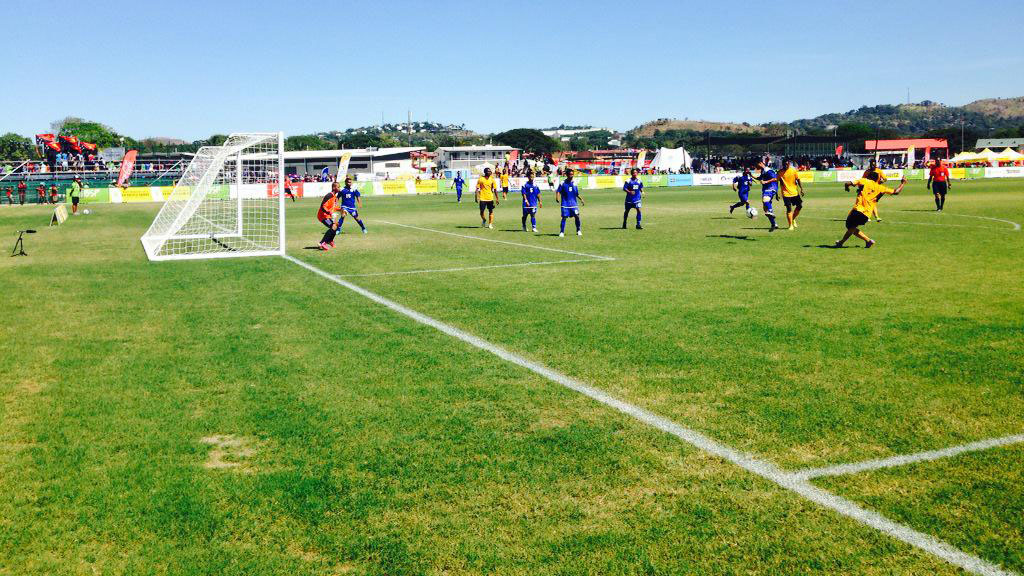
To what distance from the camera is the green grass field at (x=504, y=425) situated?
4.00 meters

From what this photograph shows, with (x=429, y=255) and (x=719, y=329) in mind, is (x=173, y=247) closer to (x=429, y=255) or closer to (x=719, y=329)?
(x=429, y=255)

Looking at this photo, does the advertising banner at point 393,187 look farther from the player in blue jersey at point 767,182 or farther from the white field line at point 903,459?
the white field line at point 903,459

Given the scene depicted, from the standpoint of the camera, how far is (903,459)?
16.4ft

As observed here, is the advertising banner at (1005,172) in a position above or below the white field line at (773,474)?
above

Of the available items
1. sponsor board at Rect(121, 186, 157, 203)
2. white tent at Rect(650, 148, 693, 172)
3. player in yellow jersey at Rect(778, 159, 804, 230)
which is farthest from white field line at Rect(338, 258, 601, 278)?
white tent at Rect(650, 148, 693, 172)

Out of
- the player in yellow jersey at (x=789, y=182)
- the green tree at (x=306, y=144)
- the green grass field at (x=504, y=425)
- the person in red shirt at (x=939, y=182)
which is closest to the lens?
the green grass field at (x=504, y=425)

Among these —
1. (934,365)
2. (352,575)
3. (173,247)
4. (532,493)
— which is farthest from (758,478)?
(173,247)

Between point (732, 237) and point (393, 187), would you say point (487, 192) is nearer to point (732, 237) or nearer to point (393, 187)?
point (732, 237)

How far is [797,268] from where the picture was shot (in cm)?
1430

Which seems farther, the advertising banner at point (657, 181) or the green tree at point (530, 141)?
the green tree at point (530, 141)

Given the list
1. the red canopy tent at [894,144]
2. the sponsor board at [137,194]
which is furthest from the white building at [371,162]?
the red canopy tent at [894,144]

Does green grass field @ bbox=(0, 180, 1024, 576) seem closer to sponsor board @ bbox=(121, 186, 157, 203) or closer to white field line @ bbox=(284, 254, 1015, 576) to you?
white field line @ bbox=(284, 254, 1015, 576)

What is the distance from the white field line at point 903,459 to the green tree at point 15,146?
469 ft

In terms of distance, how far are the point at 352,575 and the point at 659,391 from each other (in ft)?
11.8
